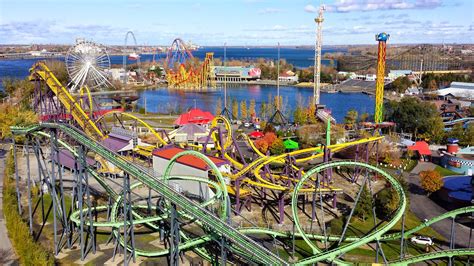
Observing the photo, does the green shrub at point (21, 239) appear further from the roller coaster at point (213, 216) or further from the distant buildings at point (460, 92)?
the distant buildings at point (460, 92)

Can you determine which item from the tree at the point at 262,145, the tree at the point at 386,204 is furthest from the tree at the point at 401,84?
the tree at the point at 386,204

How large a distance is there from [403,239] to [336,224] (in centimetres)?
415

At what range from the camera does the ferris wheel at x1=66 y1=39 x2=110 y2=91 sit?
5780 centimetres

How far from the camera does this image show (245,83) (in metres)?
108

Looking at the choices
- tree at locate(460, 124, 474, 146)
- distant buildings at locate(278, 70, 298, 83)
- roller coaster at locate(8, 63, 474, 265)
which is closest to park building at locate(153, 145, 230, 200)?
roller coaster at locate(8, 63, 474, 265)

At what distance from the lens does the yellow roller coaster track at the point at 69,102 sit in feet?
113

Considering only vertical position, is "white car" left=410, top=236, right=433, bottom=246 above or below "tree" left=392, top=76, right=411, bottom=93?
below

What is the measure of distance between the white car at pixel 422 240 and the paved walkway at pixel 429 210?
4.49ft

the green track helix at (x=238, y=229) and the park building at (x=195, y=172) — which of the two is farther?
the park building at (x=195, y=172)

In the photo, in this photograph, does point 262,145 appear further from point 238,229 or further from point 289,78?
point 289,78

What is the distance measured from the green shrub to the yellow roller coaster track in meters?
10.7

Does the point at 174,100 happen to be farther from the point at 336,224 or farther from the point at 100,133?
the point at 336,224

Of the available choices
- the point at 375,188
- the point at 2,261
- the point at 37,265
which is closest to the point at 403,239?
the point at 375,188

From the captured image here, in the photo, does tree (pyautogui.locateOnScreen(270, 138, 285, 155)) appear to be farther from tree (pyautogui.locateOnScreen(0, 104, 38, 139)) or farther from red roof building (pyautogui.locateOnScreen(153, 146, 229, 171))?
tree (pyautogui.locateOnScreen(0, 104, 38, 139))
